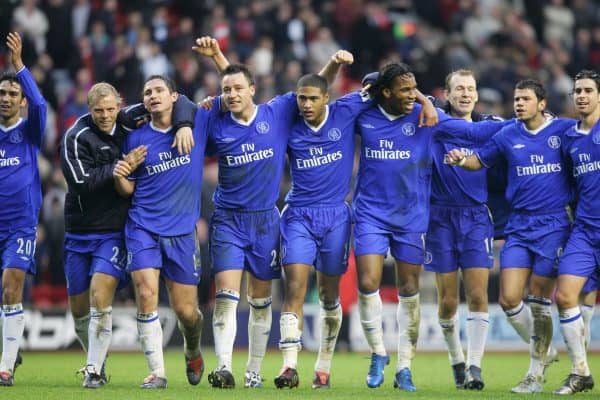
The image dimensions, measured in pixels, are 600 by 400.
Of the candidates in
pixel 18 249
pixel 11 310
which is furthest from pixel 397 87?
pixel 11 310

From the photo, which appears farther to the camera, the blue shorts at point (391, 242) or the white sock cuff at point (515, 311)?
the white sock cuff at point (515, 311)

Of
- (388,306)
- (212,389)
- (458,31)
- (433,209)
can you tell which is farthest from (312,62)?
(212,389)

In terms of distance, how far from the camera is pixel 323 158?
12.6 meters

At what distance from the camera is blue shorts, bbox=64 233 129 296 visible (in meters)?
12.4

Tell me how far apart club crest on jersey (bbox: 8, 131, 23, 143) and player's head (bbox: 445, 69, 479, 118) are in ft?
14.8

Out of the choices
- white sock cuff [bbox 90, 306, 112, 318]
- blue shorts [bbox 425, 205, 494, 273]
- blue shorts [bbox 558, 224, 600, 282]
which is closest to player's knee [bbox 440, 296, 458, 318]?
blue shorts [bbox 425, 205, 494, 273]

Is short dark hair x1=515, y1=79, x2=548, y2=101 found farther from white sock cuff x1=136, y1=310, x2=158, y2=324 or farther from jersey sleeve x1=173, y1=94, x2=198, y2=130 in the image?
white sock cuff x1=136, y1=310, x2=158, y2=324

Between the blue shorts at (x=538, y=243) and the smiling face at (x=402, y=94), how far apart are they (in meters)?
1.59

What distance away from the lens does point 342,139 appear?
12.7 metres

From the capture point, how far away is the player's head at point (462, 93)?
516 inches

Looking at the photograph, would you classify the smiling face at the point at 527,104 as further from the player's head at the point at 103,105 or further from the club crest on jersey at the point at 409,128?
the player's head at the point at 103,105

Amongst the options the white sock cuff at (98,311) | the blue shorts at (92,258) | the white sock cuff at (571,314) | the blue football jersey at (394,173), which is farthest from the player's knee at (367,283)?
the white sock cuff at (98,311)

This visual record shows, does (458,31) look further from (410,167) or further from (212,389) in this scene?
(212,389)

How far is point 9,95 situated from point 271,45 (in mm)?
10588
